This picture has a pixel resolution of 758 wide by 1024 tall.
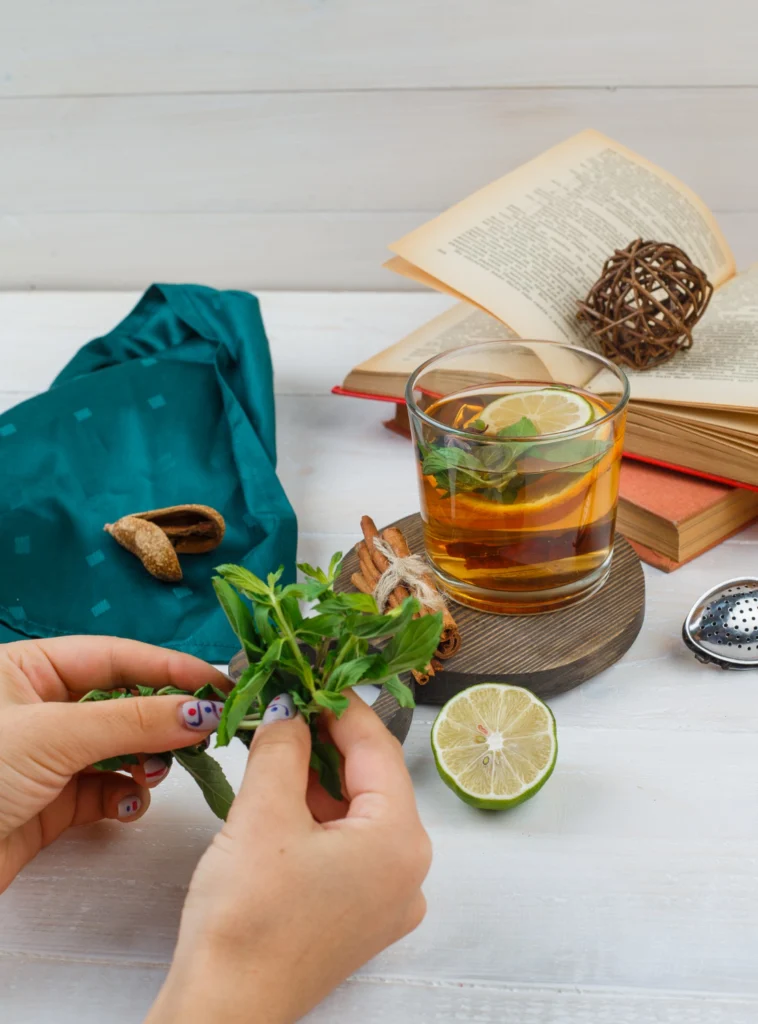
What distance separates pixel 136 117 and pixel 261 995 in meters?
1.20

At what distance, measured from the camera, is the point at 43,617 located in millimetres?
768

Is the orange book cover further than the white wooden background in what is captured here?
No

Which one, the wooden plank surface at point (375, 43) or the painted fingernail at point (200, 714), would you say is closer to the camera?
the painted fingernail at point (200, 714)

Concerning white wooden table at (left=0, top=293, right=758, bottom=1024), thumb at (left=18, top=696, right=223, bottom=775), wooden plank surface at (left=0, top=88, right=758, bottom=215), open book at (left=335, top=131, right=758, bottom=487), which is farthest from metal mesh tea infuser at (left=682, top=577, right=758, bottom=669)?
wooden plank surface at (left=0, top=88, right=758, bottom=215)

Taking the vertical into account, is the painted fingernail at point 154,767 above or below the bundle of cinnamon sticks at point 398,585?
above

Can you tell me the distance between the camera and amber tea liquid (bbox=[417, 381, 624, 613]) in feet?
2.21

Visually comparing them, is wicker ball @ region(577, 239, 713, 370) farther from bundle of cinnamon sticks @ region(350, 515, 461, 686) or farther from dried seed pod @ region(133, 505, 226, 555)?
dried seed pod @ region(133, 505, 226, 555)

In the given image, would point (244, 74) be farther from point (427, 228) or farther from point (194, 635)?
point (194, 635)

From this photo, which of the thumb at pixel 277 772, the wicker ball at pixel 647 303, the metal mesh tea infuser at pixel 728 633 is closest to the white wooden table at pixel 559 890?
the metal mesh tea infuser at pixel 728 633

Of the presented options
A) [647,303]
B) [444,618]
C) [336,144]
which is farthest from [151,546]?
[336,144]

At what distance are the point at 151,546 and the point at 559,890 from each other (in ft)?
1.32

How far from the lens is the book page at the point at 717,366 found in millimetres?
827

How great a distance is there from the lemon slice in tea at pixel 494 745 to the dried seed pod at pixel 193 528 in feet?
0.90

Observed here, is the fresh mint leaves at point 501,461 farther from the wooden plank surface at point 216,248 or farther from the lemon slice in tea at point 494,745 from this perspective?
the wooden plank surface at point 216,248
